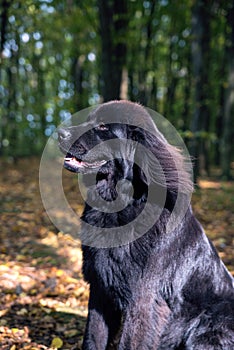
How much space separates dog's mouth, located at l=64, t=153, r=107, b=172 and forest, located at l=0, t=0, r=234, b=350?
1.07 meters

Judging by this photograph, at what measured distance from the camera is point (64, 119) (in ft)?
42.6

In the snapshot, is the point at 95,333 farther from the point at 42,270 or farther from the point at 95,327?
the point at 42,270

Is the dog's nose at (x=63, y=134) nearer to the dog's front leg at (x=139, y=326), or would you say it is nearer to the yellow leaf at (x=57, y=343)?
the dog's front leg at (x=139, y=326)

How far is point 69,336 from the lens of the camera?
175 inches

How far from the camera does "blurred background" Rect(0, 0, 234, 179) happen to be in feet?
33.7

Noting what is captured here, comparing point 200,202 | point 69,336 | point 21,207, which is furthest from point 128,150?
point 200,202

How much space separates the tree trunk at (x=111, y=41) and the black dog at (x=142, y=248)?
242 inches

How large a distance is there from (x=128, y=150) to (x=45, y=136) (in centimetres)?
1755

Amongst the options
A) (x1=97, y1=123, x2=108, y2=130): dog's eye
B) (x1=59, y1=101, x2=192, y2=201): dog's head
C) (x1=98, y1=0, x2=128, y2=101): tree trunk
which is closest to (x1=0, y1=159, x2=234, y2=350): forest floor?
(x1=59, y1=101, x2=192, y2=201): dog's head

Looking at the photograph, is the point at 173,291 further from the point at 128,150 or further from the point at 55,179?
the point at 55,179

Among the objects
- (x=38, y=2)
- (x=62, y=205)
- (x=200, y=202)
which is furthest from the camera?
(x=38, y=2)

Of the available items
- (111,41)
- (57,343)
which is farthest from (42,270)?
(111,41)

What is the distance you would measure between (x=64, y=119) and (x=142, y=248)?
1005cm

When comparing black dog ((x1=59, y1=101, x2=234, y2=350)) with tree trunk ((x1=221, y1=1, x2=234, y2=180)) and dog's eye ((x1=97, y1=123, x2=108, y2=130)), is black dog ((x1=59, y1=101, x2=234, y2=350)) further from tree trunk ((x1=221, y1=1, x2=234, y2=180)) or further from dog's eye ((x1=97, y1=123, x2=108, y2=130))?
tree trunk ((x1=221, y1=1, x2=234, y2=180))
